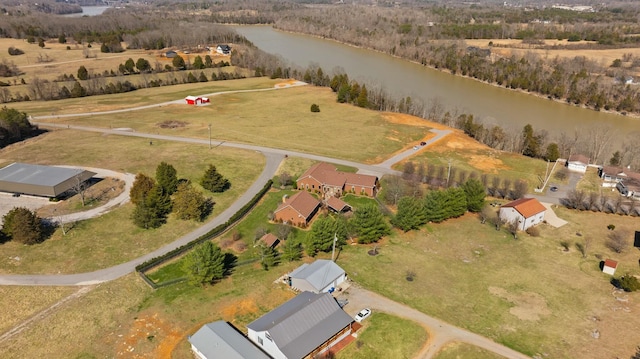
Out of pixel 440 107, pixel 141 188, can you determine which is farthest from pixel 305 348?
pixel 440 107

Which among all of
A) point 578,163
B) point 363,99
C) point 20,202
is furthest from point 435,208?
point 363,99

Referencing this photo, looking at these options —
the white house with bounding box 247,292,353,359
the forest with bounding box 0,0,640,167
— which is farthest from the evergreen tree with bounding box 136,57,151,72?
the white house with bounding box 247,292,353,359

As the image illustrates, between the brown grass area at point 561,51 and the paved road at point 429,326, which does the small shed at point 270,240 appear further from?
the brown grass area at point 561,51

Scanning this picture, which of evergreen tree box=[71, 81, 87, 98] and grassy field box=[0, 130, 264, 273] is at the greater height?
evergreen tree box=[71, 81, 87, 98]

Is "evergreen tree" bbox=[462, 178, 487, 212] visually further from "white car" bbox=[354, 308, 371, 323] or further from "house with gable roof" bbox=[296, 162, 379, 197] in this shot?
"white car" bbox=[354, 308, 371, 323]

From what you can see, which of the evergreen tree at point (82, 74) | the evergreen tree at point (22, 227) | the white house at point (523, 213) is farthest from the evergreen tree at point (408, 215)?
the evergreen tree at point (82, 74)

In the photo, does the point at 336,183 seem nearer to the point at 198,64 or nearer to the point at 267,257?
the point at 267,257
